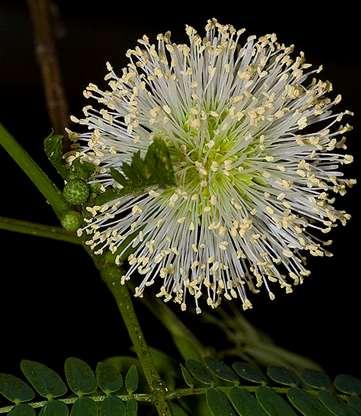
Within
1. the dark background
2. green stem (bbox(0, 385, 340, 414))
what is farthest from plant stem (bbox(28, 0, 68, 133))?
green stem (bbox(0, 385, 340, 414))

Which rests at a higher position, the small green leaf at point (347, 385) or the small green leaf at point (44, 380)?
the small green leaf at point (44, 380)

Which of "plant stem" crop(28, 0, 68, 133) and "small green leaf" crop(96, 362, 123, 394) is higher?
"plant stem" crop(28, 0, 68, 133)

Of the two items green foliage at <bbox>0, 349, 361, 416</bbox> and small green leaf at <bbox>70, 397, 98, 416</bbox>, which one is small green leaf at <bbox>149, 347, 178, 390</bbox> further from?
small green leaf at <bbox>70, 397, 98, 416</bbox>

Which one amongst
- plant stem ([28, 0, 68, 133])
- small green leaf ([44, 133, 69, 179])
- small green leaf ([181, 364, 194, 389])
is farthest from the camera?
plant stem ([28, 0, 68, 133])

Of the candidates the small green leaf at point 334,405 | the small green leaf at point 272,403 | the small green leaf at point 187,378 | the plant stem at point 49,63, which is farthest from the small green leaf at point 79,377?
the plant stem at point 49,63

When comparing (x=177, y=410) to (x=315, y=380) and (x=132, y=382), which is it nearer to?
(x=132, y=382)

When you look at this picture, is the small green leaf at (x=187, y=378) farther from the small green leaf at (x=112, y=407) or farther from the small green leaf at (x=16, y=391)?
the small green leaf at (x=16, y=391)

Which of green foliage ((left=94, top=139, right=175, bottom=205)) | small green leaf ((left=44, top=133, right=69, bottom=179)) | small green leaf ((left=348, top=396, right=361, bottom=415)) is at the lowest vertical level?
small green leaf ((left=348, top=396, right=361, bottom=415))
